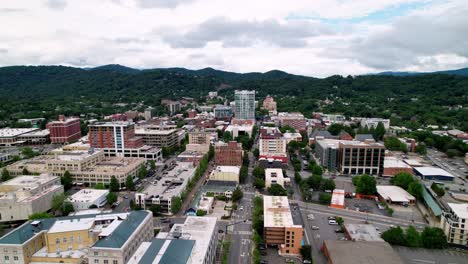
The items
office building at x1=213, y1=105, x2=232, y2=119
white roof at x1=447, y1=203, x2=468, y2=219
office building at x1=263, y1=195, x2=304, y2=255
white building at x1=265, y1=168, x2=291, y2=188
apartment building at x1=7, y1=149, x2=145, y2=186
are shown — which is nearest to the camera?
office building at x1=263, y1=195, x2=304, y2=255

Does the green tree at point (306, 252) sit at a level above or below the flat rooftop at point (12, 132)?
below

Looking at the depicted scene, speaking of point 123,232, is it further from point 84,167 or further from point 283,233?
point 84,167

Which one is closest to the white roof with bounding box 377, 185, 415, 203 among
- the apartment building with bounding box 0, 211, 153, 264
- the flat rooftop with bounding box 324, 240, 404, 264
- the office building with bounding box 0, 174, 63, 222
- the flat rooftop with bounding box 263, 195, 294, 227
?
the flat rooftop with bounding box 324, 240, 404, 264

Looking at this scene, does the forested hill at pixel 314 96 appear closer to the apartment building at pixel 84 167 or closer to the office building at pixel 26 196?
the apartment building at pixel 84 167

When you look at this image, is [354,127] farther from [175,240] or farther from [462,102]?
[175,240]

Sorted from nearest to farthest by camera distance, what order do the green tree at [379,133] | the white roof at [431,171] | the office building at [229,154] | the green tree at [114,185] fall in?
the green tree at [114,185] → the white roof at [431,171] → the office building at [229,154] → the green tree at [379,133]

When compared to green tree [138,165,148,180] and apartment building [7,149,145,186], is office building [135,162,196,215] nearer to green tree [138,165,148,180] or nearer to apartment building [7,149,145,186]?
green tree [138,165,148,180]

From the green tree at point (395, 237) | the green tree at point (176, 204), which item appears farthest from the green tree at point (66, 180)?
the green tree at point (395, 237)

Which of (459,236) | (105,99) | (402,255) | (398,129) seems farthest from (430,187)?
(105,99)
